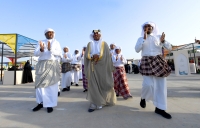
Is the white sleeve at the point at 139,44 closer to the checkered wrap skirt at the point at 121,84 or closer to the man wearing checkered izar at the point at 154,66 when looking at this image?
the man wearing checkered izar at the point at 154,66

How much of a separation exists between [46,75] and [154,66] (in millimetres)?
2404

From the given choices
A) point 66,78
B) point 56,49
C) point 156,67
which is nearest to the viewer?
point 156,67

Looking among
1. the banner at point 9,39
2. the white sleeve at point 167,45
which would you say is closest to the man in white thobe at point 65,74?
the white sleeve at point 167,45

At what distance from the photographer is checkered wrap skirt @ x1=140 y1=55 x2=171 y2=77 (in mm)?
2689

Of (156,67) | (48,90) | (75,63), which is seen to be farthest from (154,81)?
(75,63)

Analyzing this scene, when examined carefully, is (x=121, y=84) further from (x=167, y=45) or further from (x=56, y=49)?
(x=56, y=49)

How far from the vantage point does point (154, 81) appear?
2.82 metres

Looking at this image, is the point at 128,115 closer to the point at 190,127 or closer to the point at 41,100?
the point at 190,127

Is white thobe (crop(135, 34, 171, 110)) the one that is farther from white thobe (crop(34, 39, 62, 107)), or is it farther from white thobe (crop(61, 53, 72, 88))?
white thobe (crop(61, 53, 72, 88))

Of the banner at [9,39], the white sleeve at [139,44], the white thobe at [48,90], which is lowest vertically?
the white thobe at [48,90]

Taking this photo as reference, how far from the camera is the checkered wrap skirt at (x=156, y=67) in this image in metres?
2.69

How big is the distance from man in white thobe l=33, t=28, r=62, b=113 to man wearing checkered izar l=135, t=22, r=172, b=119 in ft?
6.56

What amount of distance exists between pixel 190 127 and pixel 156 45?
5.04 ft

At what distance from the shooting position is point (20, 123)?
7.89ft
